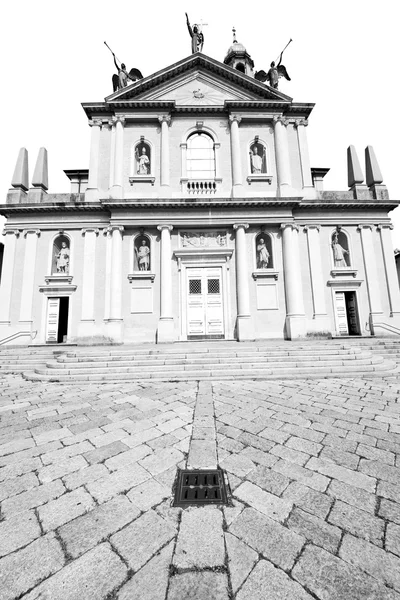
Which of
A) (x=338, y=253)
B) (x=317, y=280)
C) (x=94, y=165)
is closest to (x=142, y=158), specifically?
(x=94, y=165)

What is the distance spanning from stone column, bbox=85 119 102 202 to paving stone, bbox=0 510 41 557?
1332 centimetres

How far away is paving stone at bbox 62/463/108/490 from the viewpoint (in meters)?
2.35

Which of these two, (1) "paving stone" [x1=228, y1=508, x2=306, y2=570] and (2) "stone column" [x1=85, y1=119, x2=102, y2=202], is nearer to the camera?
(1) "paving stone" [x1=228, y1=508, x2=306, y2=570]

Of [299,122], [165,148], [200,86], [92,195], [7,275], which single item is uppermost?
[200,86]

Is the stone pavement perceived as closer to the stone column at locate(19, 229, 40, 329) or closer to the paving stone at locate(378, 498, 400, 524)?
the paving stone at locate(378, 498, 400, 524)

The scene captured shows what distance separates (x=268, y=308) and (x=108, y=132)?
1247 centimetres

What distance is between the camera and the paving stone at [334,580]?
1.40 m

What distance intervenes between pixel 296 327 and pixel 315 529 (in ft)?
35.0

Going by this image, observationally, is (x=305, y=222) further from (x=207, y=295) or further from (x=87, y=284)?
A: (x=87, y=284)

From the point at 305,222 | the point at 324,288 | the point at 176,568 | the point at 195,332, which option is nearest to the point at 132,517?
the point at 176,568

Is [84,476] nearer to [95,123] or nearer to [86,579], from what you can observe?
[86,579]

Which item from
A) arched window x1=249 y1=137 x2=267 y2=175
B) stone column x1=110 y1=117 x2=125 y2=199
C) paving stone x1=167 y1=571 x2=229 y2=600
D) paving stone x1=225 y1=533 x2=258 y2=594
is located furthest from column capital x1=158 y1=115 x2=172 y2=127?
paving stone x1=167 y1=571 x2=229 y2=600

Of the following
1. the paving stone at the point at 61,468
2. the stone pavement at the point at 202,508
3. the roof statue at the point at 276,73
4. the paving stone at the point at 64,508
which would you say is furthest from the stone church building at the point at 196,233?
the paving stone at the point at 64,508

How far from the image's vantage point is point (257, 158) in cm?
1385
